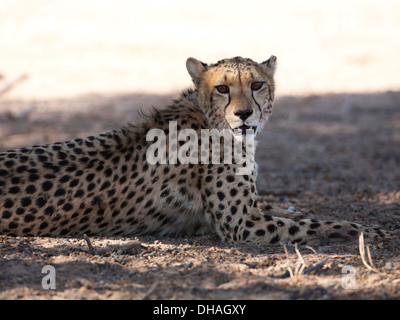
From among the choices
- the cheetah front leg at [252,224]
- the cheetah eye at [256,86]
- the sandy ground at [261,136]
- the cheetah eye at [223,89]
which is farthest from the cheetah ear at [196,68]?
the sandy ground at [261,136]

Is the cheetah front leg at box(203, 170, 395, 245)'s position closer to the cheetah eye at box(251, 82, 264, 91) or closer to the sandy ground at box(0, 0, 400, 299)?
the sandy ground at box(0, 0, 400, 299)

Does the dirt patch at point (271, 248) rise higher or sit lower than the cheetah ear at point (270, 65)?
lower

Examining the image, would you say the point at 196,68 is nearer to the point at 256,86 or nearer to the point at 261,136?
the point at 256,86

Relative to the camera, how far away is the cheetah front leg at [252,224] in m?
4.46

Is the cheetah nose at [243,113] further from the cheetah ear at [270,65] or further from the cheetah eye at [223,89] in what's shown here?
the cheetah ear at [270,65]

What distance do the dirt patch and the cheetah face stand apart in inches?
34.7

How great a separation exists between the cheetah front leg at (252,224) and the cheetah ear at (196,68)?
89cm

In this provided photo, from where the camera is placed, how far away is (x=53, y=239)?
4.24 metres

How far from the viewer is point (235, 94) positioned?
4.69m

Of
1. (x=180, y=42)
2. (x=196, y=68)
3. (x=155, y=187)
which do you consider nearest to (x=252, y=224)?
(x=155, y=187)

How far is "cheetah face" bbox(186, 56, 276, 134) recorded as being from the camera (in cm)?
460

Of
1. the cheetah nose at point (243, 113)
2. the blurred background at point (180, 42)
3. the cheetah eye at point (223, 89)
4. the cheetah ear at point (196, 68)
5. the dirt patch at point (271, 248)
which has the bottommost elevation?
the dirt patch at point (271, 248)

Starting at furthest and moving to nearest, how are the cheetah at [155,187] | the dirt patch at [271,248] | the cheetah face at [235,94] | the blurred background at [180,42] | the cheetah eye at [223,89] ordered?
the blurred background at [180,42] → the cheetah eye at [223,89] → the cheetah face at [235,94] → the cheetah at [155,187] → the dirt patch at [271,248]
